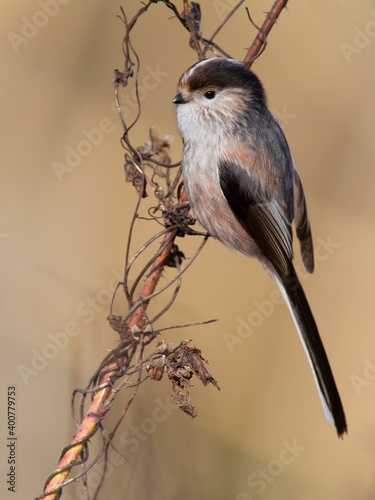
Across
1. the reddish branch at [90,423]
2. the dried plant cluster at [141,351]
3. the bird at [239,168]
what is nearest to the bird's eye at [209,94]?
the bird at [239,168]

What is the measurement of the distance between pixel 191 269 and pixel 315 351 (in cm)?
70

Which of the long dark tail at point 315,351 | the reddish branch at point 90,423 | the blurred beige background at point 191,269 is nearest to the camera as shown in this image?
the reddish branch at point 90,423

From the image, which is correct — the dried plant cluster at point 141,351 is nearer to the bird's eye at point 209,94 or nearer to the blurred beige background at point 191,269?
the bird's eye at point 209,94

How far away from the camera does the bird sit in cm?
142

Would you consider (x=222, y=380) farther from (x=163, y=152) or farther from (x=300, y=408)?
(x=163, y=152)

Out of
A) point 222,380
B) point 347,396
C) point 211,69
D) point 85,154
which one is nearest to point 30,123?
point 85,154

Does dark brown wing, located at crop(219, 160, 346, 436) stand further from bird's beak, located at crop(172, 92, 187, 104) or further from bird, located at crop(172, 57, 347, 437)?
bird's beak, located at crop(172, 92, 187, 104)

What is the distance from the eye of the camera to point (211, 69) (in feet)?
4.50

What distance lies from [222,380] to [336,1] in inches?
67.5

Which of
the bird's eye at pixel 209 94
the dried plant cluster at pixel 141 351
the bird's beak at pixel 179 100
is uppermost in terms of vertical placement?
the bird's beak at pixel 179 100

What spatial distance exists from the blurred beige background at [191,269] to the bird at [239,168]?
470 mm

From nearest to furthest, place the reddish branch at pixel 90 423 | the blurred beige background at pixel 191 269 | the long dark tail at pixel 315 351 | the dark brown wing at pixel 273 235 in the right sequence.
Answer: the reddish branch at pixel 90 423 < the long dark tail at pixel 315 351 < the dark brown wing at pixel 273 235 < the blurred beige background at pixel 191 269

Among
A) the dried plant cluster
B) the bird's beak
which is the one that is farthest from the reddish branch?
the bird's beak

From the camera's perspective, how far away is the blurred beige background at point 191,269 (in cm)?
169
